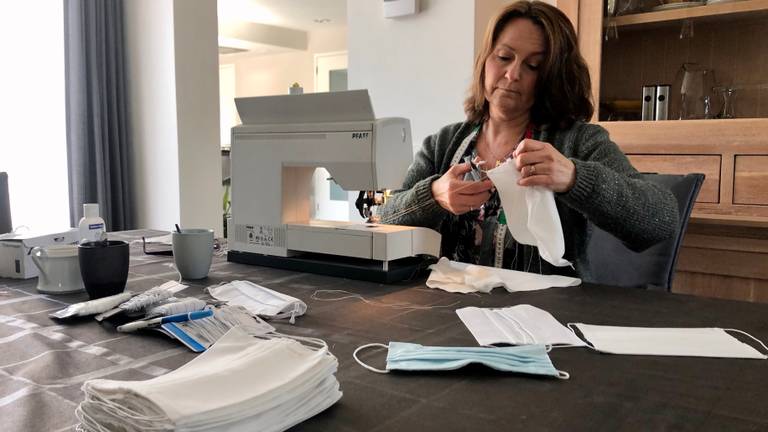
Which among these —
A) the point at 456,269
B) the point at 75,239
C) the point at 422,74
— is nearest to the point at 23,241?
the point at 75,239

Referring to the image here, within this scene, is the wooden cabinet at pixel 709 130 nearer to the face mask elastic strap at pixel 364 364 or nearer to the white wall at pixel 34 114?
the face mask elastic strap at pixel 364 364

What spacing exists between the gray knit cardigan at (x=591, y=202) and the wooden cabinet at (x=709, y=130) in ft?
2.15

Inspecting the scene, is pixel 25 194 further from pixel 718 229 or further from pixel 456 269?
pixel 718 229

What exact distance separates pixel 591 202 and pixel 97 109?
3.04 meters

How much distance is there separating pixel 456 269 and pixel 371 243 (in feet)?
0.63

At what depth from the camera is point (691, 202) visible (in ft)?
4.91

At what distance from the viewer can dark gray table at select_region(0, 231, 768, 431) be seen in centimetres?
62

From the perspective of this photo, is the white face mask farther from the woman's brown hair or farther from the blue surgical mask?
the woman's brown hair

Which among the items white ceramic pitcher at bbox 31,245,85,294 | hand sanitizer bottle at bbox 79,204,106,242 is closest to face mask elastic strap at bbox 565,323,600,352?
white ceramic pitcher at bbox 31,245,85,294

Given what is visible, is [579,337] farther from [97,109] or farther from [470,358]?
[97,109]

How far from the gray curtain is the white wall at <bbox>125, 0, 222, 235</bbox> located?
8 centimetres

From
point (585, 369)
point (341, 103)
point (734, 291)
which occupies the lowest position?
point (734, 291)

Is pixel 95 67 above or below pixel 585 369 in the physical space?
above

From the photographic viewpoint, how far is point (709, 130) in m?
2.04
